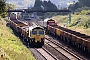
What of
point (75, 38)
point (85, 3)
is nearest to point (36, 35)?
point (75, 38)

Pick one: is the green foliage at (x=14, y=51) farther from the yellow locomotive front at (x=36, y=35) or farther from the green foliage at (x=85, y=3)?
the green foliage at (x=85, y=3)

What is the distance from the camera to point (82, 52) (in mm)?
36281

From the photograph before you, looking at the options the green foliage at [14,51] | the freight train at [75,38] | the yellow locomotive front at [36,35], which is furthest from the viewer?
the yellow locomotive front at [36,35]

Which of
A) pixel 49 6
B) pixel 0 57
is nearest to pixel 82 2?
pixel 49 6

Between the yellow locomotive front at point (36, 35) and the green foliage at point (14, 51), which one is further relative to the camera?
the yellow locomotive front at point (36, 35)

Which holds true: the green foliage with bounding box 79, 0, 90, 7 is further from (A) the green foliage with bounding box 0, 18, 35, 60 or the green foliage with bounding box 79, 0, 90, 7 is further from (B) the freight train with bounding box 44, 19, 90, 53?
(A) the green foliage with bounding box 0, 18, 35, 60

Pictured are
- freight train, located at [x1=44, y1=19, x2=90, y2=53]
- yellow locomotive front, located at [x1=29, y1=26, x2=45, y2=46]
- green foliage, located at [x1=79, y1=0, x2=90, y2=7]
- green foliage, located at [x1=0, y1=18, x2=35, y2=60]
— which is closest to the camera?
green foliage, located at [x1=0, y1=18, x2=35, y2=60]

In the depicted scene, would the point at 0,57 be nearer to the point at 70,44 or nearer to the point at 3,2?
the point at 3,2

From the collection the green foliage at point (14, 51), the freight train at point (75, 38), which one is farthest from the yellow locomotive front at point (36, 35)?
the freight train at point (75, 38)

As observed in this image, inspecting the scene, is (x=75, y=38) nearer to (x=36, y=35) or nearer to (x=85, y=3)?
(x=36, y=35)

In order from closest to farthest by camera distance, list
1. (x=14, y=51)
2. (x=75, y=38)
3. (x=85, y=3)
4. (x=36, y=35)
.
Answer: (x=14, y=51), (x=75, y=38), (x=36, y=35), (x=85, y=3)

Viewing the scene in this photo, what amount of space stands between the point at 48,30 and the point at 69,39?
20.1 m

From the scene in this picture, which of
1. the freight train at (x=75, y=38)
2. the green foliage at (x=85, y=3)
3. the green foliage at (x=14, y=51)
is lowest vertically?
the green foliage at (x=85, y=3)

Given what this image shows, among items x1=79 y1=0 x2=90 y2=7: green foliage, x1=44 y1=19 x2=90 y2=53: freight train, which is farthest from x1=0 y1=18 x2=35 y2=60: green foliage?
x1=79 y1=0 x2=90 y2=7: green foliage
